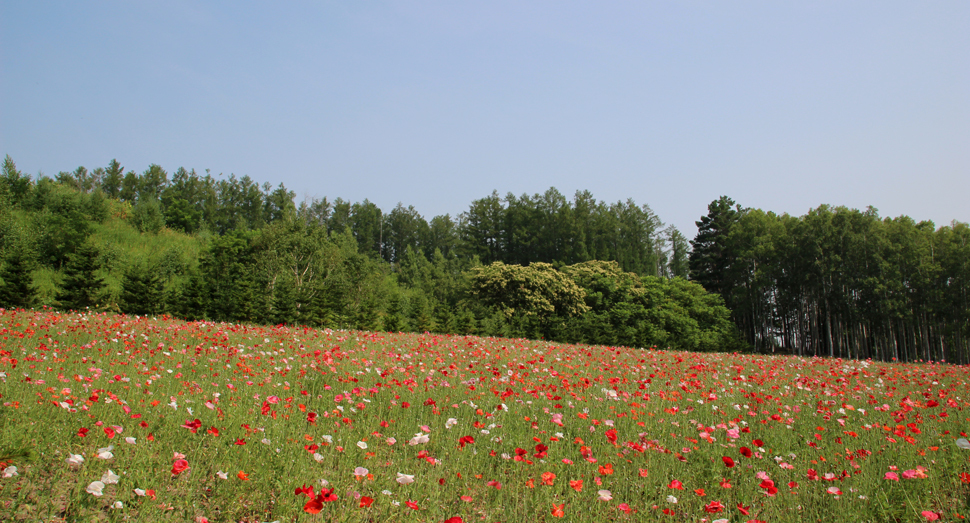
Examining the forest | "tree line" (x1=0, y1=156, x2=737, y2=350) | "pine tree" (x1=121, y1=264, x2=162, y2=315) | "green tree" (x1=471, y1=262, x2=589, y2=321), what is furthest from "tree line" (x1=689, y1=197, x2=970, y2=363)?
"pine tree" (x1=121, y1=264, x2=162, y2=315)

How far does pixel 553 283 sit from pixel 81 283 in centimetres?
2451

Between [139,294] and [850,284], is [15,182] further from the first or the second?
[850,284]

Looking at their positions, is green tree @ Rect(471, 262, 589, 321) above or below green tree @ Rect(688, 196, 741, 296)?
below

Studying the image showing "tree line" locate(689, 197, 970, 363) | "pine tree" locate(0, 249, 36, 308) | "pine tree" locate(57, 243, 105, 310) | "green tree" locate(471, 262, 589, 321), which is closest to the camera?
"pine tree" locate(0, 249, 36, 308)

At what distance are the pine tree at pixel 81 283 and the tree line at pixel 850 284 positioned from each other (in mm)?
40961

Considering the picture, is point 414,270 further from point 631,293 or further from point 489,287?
point 631,293

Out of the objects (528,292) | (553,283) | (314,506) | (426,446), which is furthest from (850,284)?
(314,506)

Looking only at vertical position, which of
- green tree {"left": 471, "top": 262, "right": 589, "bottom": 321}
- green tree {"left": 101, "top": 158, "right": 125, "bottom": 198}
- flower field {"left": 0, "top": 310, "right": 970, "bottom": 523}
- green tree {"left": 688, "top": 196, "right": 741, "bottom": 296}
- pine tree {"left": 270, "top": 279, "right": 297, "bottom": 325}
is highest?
green tree {"left": 101, "top": 158, "right": 125, "bottom": 198}

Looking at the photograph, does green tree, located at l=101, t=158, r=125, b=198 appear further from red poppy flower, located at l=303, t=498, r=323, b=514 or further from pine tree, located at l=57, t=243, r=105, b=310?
red poppy flower, located at l=303, t=498, r=323, b=514

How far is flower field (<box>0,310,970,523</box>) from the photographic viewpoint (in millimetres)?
3258

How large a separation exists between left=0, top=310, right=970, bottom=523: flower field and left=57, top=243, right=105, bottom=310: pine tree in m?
14.8

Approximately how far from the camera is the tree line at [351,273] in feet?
73.8

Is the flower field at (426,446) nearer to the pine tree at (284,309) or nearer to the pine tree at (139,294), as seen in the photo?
the pine tree at (139,294)

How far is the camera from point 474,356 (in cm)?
1003
